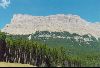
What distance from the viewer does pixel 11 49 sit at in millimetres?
172000

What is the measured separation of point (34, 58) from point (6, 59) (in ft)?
70.0

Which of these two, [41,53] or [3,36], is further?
[41,53]

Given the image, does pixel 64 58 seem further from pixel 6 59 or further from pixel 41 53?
pixel 6 59

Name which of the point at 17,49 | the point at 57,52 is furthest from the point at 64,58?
the point at 17,49

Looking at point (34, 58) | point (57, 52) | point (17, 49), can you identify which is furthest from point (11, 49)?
point (57, 52)

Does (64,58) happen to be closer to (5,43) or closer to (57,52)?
(57,52)

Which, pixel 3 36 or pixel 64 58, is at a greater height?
pixel 3 36

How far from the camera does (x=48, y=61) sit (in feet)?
598

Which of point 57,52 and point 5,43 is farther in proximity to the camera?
point 57,52

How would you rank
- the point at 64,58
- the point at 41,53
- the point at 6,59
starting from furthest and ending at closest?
the point at 64,58 < the point at 41,53 < the point at 6,59

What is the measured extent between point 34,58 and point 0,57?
23.2 meters

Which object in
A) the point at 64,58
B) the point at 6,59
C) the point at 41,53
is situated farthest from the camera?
the point at 64,58

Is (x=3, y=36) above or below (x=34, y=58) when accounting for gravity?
above

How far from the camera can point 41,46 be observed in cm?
18300
